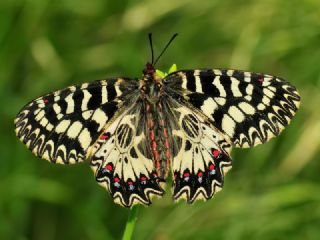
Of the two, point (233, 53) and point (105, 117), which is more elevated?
point (233, 53)

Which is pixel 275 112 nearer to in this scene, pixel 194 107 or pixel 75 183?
pixel 194 107

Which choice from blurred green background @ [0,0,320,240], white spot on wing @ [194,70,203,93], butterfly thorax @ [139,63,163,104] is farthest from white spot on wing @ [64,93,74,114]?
blurred green background @ [0,0,320,240]

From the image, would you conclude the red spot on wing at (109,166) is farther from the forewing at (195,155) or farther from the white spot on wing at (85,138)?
the forewing at (195,155)

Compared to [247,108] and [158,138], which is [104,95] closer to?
[158,138]

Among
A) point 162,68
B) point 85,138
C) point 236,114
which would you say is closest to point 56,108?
point 85,138

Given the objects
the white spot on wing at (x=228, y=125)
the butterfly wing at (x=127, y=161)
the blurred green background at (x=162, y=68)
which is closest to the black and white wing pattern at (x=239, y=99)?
the white spot on wing at (x=228, y=125)

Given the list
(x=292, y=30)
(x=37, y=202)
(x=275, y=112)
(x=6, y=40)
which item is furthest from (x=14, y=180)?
(x=292, y=30)
